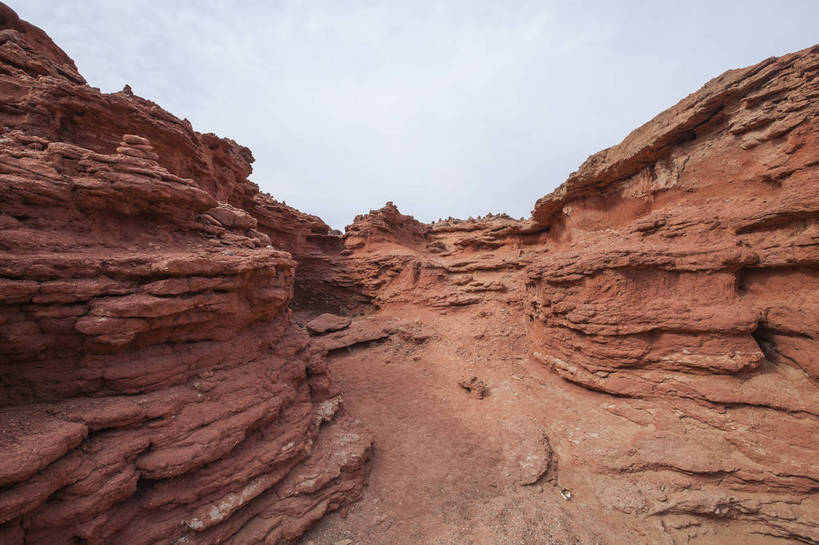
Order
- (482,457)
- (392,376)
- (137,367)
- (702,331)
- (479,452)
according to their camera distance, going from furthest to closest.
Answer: (392,376)
(479,452)
(482,457)
(702,331)
(137,367)

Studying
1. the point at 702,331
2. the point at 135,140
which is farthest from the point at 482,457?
the point at 135,140

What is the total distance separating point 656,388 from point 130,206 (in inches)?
437

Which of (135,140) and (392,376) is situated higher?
(135,140)

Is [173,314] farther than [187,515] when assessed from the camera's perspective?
Yes

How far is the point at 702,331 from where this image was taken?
5961 mm

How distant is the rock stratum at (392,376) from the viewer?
3.62 metres

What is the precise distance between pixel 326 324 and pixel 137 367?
8.56 metres

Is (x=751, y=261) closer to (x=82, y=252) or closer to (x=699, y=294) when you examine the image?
(x=699, y=294)

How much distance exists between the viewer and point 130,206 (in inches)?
188

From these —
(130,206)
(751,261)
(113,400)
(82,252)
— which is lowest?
(113,400)

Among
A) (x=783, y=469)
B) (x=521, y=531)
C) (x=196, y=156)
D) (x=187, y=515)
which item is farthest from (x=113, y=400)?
(x=783, y=469)

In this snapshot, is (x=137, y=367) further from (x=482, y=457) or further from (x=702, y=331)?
(x=702, y=331)

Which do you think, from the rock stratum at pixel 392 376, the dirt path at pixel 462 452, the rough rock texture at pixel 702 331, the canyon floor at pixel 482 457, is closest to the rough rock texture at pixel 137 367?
the rock stratum at pixel 392 376

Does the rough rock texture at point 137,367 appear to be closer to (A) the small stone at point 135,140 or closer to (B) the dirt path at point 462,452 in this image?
(A) the small stone at point 135,140
